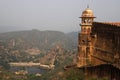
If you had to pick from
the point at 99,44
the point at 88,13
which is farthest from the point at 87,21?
the point at 99,44

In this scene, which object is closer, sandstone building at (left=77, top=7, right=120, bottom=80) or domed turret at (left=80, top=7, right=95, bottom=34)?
sandstone building at (left=77, top=7, right=120, bottom=80)

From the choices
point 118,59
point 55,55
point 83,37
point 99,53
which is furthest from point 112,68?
point 55,55

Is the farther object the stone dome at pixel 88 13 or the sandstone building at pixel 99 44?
the stone dome at pixel 88 13

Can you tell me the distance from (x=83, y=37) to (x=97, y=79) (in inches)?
320

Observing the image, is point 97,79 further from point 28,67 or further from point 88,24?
point 28,67

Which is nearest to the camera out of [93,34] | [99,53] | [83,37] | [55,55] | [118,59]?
[118,59]

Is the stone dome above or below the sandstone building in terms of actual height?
above

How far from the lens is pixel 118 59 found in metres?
23.6

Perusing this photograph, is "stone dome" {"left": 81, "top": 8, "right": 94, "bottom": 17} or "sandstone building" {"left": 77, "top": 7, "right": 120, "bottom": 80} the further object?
"stone dome" {"left": 81, "top": 8, "right": 94, "bottom": 17}

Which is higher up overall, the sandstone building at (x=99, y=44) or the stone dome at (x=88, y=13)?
the stone dome at (x=88, y=13)

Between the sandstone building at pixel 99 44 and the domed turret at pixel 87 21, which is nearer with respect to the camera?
the sandstone building at pixel 99 44

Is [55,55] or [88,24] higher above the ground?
[88,24]

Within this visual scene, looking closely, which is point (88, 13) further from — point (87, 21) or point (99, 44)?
point (99, 44)

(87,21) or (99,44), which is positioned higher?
(87,21)
